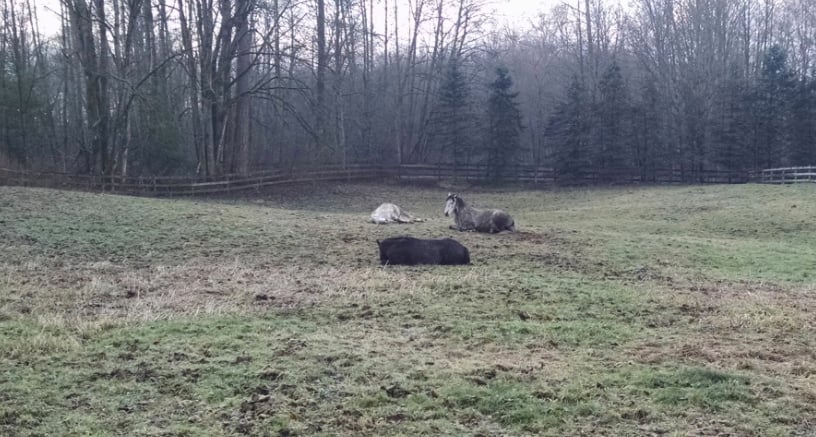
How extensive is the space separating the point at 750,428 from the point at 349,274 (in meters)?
7.10

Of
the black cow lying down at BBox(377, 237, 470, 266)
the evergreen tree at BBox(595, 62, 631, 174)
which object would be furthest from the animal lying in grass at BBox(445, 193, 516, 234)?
the evergreen tree at BBox(595, 62, 631, 174)

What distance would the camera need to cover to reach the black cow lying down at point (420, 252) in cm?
1225

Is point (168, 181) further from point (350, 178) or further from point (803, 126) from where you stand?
point (803, 126)

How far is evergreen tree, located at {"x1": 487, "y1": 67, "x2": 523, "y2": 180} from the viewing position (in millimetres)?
44000

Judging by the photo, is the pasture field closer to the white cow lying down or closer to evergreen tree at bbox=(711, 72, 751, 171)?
the white cow lying down

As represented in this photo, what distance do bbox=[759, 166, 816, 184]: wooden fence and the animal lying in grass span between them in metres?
25.4

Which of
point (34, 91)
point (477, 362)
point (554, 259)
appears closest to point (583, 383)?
point (477, 362)

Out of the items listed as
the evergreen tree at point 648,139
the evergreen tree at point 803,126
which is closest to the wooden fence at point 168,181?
the evergreen tree at point 648,139

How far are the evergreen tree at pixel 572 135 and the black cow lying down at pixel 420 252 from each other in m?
32.8

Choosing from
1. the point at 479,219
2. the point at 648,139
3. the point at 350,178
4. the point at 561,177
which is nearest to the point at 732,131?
the point at 648,139

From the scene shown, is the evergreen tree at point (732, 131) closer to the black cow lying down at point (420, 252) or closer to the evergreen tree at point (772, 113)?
the evergreen tree at point (772, 113)

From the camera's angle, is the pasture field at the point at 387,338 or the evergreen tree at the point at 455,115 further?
the evergreen tree at the point at 455,115

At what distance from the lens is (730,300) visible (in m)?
9.20

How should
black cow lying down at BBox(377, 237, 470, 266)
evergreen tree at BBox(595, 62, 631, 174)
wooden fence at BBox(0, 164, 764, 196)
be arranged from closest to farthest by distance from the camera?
black cow lying down at BBox(377, 237, 470, 266) < wooden fence at BBox(0, 164, 764, 196) < evergreen tree at BBox(595, 62, 631, 174)
